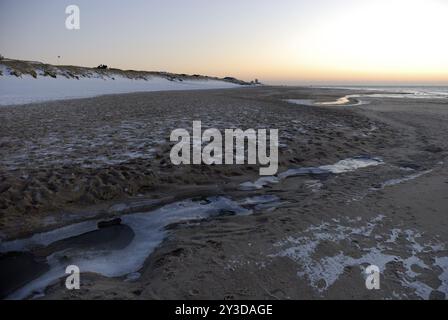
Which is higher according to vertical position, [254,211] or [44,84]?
[44,84]

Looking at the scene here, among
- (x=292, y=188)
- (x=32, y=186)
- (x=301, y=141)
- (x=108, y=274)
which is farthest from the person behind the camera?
(x=301, y=141)

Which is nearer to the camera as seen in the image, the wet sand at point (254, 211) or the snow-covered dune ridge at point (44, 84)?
the wet sand at point (254, 211)

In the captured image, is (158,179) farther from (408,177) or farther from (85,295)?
(408,177)

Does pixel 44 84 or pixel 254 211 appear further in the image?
pixel 44 84

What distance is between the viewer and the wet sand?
4.49 m

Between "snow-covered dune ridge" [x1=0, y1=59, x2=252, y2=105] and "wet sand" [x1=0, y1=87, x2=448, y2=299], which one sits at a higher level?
"snow-covered dune ridge" [x1=0, y1=59, x2=252, y2=105]

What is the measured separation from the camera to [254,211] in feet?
22.4

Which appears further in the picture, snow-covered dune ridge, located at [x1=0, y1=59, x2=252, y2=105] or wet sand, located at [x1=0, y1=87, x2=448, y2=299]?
snow-covered dune ridge, located at [x1=0, y1=59, x2=252, y2=105]

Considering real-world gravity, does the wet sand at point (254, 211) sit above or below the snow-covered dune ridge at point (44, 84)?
below

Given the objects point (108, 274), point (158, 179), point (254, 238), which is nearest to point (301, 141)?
point (158, 179)

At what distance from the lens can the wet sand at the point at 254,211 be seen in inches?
177

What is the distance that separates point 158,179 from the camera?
8.23 m
